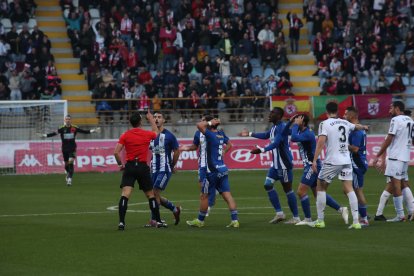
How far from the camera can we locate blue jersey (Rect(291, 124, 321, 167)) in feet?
65.9

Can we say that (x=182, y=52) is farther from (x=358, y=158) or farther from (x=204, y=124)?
(x=204, y=124)

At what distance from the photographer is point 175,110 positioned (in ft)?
143

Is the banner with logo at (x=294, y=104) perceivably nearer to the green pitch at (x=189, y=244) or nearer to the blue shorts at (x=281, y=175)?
the green pitch at (x=189, y=244)

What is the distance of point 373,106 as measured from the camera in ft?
144

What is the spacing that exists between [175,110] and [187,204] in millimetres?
17620

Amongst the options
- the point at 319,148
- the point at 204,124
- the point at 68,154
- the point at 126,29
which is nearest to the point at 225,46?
the point at 126,29

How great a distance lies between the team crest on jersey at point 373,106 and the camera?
144ft

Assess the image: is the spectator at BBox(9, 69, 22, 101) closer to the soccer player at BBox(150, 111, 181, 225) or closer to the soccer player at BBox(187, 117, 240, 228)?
the soccer player at BBox(150, 111, 181, 225)

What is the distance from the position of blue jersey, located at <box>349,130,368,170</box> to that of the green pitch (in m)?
1.19

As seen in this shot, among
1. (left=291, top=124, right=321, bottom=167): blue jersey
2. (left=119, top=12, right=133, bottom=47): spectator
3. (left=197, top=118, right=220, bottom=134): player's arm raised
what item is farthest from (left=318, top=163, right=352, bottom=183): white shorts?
(left=119, top=12, right=133, bottom=47): spectator

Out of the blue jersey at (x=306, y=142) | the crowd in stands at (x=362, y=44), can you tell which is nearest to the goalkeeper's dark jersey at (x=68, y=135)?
the crowd in stands at (x=362, y=44)

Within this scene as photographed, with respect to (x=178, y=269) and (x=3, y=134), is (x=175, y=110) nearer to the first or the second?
(x=3, y=134)

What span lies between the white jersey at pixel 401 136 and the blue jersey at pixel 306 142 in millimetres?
1561

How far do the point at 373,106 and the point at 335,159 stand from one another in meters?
25.3
